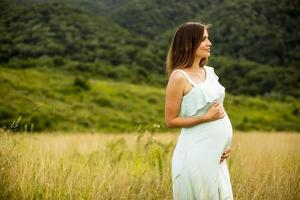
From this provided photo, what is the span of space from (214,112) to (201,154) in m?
0.33

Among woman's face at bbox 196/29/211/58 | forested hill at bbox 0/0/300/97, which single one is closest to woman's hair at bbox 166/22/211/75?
woman's face at bbox 196/29/211/58

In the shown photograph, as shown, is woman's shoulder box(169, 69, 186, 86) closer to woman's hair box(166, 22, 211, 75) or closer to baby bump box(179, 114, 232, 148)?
woman's hair box(166, 22, 211, 75)

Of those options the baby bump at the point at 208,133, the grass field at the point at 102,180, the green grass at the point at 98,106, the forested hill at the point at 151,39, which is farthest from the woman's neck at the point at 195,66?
the forested hill at the point at 151,39

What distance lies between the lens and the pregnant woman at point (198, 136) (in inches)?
123

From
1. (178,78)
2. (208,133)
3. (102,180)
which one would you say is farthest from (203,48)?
(102,180)

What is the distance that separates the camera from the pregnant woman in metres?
3.12

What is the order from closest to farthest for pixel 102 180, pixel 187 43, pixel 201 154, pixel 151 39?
pixel 201 154
pixel 187 43
pixel 102 180
pixel 151 39

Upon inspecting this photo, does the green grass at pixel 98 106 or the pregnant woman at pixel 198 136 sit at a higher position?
the pregnant woman at pixel 198 136

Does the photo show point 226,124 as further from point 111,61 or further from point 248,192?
point 111,61

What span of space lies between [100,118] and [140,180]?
3028cm

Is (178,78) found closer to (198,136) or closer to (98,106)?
(198,136)

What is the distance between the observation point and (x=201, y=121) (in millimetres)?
3139

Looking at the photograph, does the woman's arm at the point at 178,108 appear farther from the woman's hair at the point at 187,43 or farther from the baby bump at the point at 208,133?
the woman's hair at the point at 187,43

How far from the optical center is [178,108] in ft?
10.5
